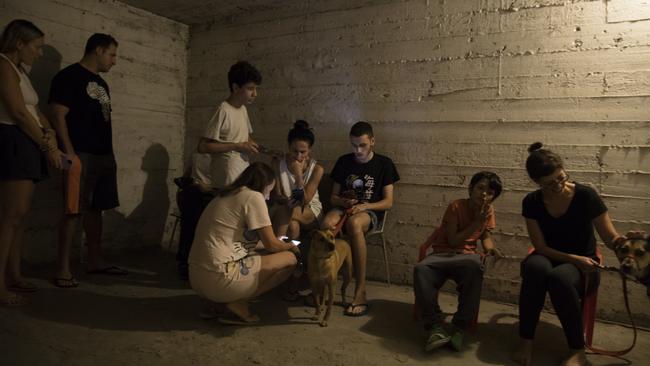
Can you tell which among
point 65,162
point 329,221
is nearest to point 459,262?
point 329,221

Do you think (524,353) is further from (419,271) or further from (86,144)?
(86,144)

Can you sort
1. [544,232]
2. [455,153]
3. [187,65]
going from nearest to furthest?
[544,232] < [455,153] < [187,65]

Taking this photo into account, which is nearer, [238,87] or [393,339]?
[393,339]

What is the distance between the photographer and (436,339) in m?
2.38

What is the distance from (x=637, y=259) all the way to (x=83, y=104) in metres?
3.69

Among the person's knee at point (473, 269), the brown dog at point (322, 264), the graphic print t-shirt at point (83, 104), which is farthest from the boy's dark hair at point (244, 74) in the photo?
the person's knee at point (473, 269)

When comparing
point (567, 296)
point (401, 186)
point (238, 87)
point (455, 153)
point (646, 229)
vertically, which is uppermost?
point (238, 87)

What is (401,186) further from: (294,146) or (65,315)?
(65,315)

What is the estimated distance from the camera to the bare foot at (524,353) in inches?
90.1

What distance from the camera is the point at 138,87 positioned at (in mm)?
4449

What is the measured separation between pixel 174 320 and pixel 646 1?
364 cm

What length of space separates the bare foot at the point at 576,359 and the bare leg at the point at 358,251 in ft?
4.01

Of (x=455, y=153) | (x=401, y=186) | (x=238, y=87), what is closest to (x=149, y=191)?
(x=238, y=87)

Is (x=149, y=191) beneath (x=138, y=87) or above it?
beneath
